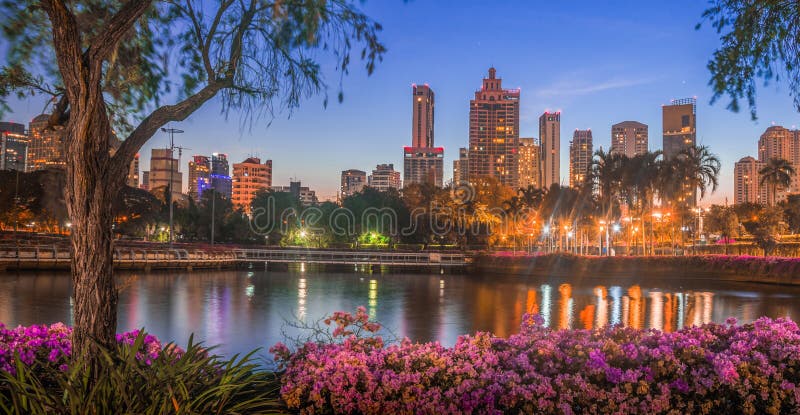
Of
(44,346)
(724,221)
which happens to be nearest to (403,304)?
(44,346)

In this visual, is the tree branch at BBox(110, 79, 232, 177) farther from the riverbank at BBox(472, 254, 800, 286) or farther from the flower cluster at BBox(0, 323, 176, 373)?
the riverbank at BBox(472, 254, 800, 286)

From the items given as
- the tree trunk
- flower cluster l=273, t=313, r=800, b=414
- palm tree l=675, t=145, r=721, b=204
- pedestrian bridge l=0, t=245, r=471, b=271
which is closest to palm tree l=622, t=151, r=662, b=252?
palm tree l=675, t=145, r=721, b=204

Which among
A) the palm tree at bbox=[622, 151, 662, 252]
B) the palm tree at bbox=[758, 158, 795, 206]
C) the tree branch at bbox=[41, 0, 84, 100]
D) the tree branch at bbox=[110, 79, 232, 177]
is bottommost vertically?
the tree branch at bbox=[110, 79, 232, 177]

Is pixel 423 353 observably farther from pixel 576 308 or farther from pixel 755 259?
pixel 755 259

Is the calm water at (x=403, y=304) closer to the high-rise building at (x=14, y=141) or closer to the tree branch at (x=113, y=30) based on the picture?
the high-rise building at (x=14, y=141)

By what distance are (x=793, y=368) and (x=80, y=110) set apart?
738cm

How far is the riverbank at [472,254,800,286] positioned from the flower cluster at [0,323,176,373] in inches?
1351

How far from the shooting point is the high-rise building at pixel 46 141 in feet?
22.7

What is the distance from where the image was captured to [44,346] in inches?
273

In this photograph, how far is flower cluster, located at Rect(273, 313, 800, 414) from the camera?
5461mm

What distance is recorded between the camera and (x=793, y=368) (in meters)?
6.39

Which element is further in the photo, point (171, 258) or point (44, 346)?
point (171, 258)

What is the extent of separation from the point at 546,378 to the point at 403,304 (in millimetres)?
22233

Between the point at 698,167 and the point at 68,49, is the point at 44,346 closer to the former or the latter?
the point at 68,49
